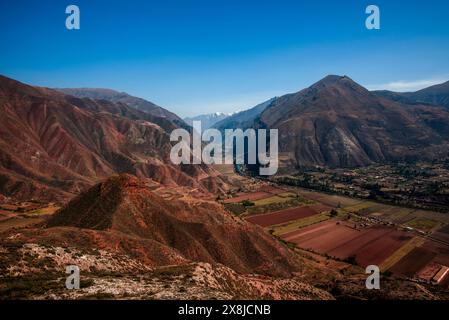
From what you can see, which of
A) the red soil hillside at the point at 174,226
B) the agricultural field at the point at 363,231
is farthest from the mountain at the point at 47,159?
the red soil hillside at the point at 174,226

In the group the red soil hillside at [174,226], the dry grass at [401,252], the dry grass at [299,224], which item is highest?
the red soil hillside at [174,226]

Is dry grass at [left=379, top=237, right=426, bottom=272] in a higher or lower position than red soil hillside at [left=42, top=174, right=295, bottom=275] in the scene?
lower

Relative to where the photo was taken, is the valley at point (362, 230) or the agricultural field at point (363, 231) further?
the agricultural field at point (363, 231)

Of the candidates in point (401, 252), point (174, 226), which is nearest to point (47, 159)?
point (174, 226)

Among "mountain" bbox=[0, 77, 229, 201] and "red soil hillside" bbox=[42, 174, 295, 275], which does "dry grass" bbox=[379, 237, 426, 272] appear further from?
"mountain" bbox=[0, 77, 229, 201]

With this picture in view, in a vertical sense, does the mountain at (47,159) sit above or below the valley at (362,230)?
above

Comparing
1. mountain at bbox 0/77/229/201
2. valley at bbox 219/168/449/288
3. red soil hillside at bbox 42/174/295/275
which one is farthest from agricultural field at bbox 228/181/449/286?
mountain at bbox 0/77/229/201

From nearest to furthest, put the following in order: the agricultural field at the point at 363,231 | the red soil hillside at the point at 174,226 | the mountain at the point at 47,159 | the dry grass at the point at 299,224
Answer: the red soil hillside at the point at 174,226 → the agricultural field at the point at 363,231 → the dry grass at the point at 299,224 → the mountain at the point at 47,159

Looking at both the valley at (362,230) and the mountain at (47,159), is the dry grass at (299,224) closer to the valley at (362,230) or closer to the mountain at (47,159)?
the valley at (362,230)

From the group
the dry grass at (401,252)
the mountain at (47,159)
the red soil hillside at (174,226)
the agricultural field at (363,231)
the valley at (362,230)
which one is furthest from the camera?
the mountain at (47,159)
